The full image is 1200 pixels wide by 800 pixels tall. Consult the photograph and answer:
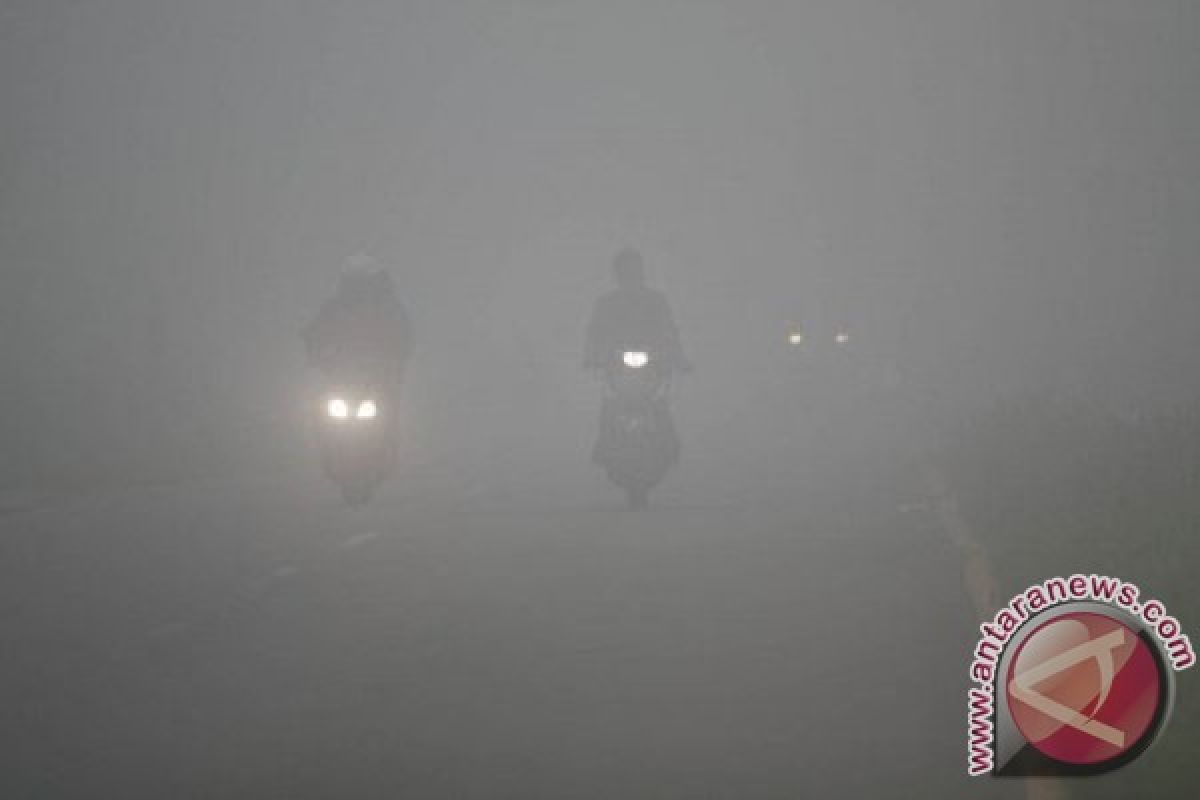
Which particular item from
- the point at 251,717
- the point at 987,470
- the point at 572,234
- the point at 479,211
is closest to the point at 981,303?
the point at 479,211

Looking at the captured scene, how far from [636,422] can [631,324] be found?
41.0 inches

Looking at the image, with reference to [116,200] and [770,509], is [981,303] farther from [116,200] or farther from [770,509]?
[770,509]

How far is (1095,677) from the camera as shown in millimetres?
5020

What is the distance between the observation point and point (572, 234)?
406ft

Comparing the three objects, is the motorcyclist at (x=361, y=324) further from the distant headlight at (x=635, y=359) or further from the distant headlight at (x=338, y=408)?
the distant headlight at (x=635, y=359)

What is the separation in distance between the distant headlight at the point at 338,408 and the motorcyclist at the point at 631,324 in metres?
2.57

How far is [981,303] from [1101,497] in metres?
79.5

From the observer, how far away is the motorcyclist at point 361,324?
15.9 m

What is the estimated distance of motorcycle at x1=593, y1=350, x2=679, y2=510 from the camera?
16.3 metres

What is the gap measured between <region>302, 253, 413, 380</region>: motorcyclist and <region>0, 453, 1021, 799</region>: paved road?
1767 millimetres
